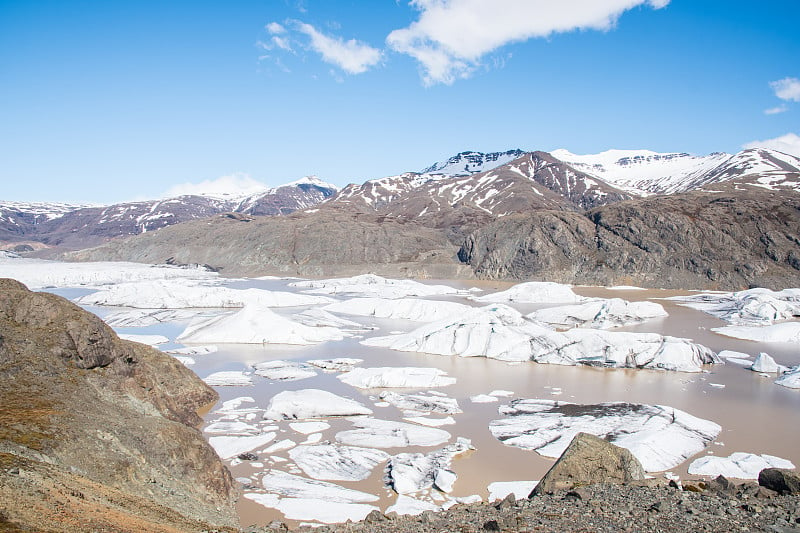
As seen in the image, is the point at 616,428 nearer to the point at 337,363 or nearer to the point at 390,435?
the point at 390,435

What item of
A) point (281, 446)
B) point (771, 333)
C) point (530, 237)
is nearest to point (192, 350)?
point (281, 446)

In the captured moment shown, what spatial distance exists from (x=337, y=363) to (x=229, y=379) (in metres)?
4.92

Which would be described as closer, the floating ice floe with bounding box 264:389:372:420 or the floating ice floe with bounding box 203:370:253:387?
the floating ice floe with bounding box 264:389:372:420

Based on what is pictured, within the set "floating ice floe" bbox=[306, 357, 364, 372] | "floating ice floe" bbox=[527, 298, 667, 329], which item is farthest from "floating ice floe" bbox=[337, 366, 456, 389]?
"floating ice floe" bbox=[527, 298, 667, 329]

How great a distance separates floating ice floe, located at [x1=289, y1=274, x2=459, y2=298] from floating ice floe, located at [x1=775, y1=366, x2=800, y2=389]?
124ft

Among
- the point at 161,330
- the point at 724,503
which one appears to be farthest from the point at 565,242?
the point at 724,503

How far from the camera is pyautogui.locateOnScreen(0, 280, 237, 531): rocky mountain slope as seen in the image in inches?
257

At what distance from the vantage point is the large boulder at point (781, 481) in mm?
8585

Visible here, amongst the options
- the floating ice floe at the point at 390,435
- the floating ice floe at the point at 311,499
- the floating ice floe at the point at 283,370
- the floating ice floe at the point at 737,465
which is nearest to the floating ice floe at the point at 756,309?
Result: the floating ice floe at the point at 737,465

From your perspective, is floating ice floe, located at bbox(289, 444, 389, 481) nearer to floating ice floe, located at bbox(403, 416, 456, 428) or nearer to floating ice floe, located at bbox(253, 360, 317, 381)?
floating ice floe, located at bbox(403, 416, 456, 428)

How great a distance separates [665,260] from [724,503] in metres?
75.9

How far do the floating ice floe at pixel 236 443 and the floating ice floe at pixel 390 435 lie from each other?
78.1 inches

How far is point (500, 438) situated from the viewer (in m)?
14.9

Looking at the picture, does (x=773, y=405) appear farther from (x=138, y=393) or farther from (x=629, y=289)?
(x=629, y=289)
